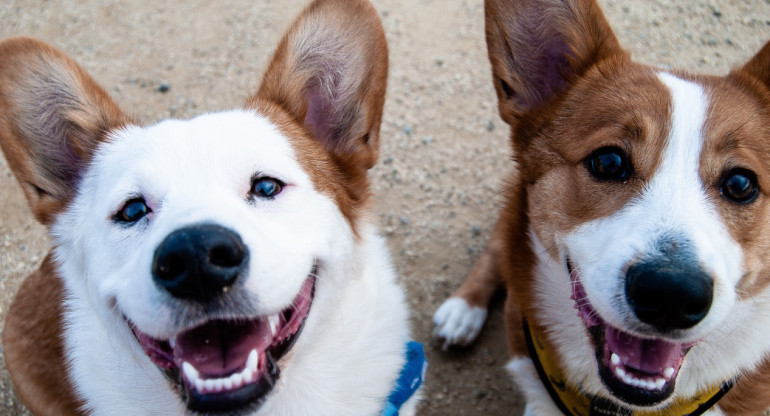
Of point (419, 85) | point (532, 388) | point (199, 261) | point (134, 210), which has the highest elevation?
point (199, 261)

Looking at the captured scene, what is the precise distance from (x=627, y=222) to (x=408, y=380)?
1.08m

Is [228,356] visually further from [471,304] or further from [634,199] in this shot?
[471,304]

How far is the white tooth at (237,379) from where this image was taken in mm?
1803

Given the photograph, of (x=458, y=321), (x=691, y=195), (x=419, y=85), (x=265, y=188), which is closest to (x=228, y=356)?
(x=265, y=188)

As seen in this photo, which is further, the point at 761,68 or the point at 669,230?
the point at 761,68

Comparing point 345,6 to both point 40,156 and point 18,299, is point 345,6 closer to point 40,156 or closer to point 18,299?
point 40,156

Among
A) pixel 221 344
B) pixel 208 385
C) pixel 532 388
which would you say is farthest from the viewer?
pixel 532 388

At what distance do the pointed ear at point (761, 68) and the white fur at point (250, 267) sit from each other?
1.65 m

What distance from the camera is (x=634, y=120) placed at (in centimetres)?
215

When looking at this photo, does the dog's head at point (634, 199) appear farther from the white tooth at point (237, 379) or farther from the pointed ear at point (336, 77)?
the white tooth at point (237, 379)

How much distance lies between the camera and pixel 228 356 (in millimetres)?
1865

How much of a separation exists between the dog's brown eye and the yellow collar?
76 cm

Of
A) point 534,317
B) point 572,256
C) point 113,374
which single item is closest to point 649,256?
point 572,256

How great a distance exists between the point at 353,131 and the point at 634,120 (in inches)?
41.6
